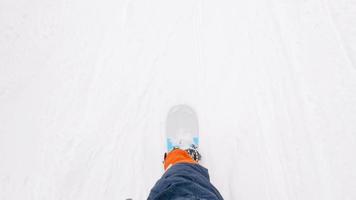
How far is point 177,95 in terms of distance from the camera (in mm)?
2010

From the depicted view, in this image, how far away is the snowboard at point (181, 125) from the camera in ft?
6.26

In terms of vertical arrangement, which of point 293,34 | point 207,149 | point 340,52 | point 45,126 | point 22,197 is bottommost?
point 22,197

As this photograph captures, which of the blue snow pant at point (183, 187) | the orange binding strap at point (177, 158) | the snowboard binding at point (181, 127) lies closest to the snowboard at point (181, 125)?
the snowboard binding at point (181, 127)

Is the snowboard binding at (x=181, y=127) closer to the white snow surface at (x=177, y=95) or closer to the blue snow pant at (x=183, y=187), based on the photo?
the white snow surface at (x=177, y=95)

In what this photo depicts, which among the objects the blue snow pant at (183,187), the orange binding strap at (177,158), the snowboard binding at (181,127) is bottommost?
the blue snow pant at (183,187)

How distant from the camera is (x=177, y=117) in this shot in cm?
193

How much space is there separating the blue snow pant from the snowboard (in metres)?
0.46

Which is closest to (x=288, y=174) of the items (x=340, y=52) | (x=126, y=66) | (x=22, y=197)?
(x=340, y=52)

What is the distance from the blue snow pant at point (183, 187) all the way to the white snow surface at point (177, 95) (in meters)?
0.39

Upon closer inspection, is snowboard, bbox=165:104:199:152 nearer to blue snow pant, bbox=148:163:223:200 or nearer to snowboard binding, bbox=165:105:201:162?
snowboard binding, bbox=165:105:201:162

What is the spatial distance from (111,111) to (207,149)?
26.7 inches

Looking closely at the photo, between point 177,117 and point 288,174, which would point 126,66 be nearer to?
point 177,117

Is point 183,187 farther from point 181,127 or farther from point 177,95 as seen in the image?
point 177,95

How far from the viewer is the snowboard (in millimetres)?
1908
